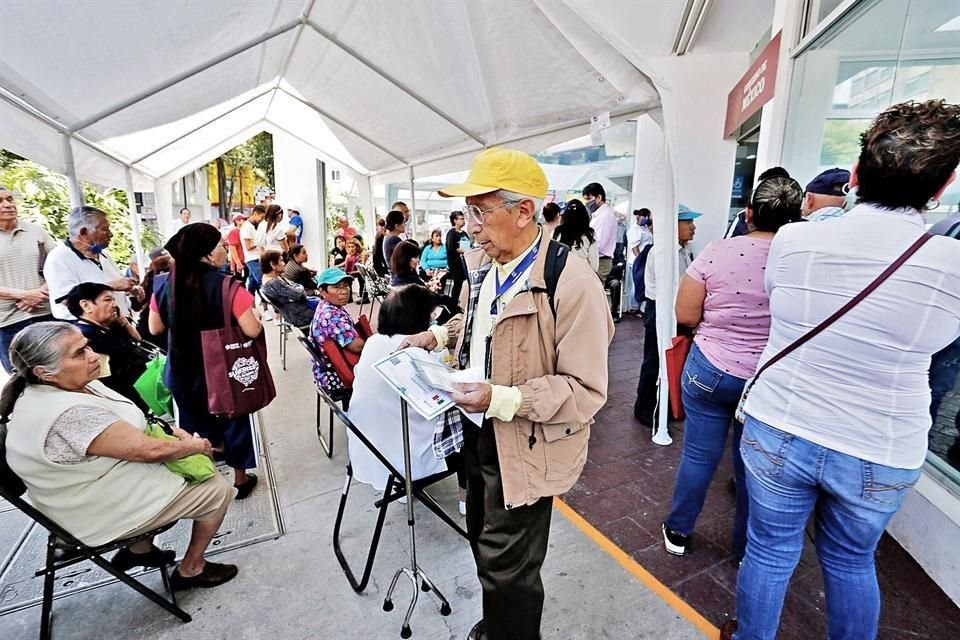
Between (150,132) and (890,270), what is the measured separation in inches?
255

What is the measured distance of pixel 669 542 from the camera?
231 cm

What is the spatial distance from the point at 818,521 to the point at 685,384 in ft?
2.59

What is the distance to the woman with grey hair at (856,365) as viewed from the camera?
3.79ft

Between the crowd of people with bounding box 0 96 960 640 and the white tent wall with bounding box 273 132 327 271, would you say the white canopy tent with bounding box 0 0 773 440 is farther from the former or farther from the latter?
the white tent wall with bounding box 273 132 327 271

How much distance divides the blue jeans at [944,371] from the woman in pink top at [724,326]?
91 cm

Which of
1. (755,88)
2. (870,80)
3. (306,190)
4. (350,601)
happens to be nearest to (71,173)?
(350,601)

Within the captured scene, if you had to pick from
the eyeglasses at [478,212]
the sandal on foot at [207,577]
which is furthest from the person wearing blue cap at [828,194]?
the sandal on foot at [207,577]

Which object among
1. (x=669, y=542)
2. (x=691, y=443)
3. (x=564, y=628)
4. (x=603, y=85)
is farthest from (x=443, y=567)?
(x=603, y=85)

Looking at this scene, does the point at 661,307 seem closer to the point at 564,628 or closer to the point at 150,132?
the point at 564,628

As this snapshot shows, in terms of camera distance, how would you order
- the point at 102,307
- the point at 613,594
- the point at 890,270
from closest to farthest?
the point at 890,270
the point at 613,594
the point at 102,307

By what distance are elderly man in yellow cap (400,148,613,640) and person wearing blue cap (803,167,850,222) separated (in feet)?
5.51

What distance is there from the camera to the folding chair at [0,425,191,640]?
5.47ft

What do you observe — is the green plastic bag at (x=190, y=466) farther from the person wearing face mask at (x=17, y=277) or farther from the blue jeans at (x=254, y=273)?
the blue jeans at (x=254, y=273)

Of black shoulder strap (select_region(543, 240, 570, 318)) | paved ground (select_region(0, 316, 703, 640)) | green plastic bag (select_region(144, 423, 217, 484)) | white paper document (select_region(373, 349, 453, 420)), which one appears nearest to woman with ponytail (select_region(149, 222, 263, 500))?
green plastic bag (select_region(144, 423, 217, 484))
